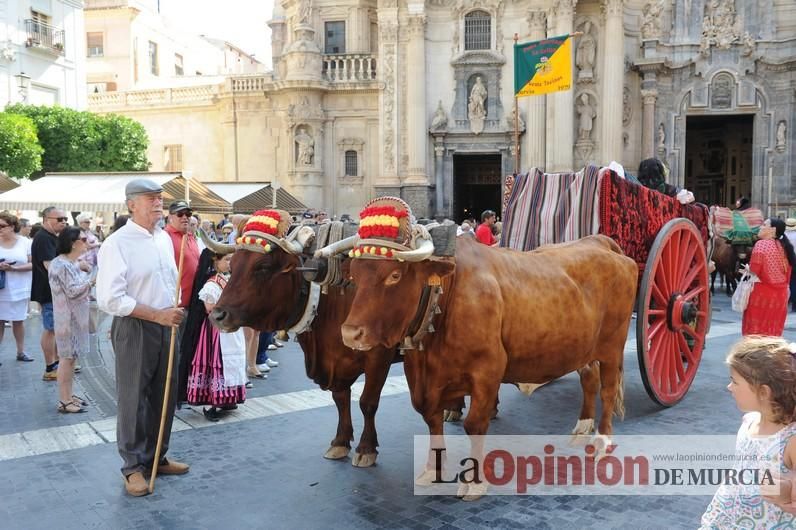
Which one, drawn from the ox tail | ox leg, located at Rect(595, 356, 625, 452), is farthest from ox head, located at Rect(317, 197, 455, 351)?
the ox tail

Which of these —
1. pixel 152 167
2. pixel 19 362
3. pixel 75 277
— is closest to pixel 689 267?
pixel 75 277

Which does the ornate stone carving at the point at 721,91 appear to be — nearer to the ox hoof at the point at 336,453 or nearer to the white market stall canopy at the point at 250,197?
the white market stall canopy at the point at 250,197

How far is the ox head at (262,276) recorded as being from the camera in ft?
14.9

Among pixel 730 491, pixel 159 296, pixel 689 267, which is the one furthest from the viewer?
pixel 689 267

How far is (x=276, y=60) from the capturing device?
30.0 meters

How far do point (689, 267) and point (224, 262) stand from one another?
186 inches

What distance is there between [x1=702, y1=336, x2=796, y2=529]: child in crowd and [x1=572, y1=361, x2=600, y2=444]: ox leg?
2944 mm

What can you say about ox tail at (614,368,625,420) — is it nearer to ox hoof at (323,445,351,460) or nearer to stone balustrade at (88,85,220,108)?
ox hoof at (323,445,351,460)

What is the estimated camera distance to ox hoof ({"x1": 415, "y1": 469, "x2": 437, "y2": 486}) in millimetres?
4535

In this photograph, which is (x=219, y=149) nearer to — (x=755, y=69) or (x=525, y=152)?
(x=525, y=152)

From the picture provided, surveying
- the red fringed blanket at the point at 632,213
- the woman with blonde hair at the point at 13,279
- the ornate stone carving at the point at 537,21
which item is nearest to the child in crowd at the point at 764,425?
the red fringed blanket at the point at 632,213

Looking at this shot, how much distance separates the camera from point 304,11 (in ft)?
90.2

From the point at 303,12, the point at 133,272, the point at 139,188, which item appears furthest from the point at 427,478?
the point at 303,12

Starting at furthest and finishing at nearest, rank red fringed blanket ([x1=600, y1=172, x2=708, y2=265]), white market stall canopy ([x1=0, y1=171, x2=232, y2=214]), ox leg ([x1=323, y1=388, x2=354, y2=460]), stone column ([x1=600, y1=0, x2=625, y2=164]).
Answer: stone column ([x1=600, y1=0, x2=625, y2=164])
white market stall canopy ([x1=0, y1=171, x2=232, y2=214])
red fringed blanket ([x1=600, y1=172, x2=708, y2=265])
ox leg ([x1=323, y1=388, x2=354, y2=460])
